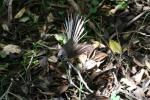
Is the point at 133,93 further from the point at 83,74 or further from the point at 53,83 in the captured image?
the point at 53,83

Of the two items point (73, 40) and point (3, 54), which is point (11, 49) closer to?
point (3, 54)

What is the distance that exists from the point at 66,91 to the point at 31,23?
2.07 feet

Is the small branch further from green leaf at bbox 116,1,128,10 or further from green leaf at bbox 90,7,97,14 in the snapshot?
Answer: green leaf at bbox 116,1,128,10

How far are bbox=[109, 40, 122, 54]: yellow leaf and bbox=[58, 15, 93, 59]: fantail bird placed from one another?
14 centimetres

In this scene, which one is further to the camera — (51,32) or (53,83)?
(51,32)

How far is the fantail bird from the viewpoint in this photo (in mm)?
2543

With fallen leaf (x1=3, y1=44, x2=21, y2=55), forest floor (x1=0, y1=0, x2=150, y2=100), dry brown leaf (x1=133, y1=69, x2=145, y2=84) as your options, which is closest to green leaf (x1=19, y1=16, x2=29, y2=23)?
forest floor (x1=0, y1=0, x2=150, y2=100)

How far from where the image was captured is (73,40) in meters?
2.56

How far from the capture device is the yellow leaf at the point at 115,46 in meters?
2.62

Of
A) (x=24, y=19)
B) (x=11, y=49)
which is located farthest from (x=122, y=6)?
Result: (x=11, y=49)

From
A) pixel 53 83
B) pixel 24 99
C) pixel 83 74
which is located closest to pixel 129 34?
pixel 83 74

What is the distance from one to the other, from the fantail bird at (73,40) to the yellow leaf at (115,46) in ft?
0.45

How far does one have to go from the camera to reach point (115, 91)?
7.99ft

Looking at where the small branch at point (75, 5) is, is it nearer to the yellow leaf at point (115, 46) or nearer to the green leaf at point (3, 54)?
the yellow leaf at point (115, 46)
